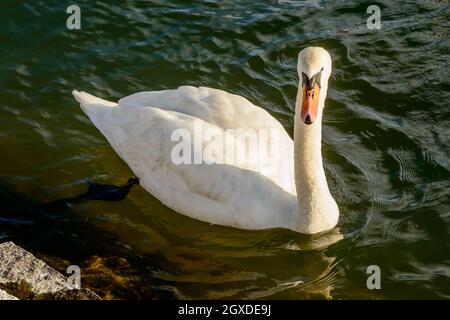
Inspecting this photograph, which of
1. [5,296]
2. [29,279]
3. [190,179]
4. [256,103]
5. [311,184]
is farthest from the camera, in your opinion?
[256,103]

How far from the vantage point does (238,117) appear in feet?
29.9

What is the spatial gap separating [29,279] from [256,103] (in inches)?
185

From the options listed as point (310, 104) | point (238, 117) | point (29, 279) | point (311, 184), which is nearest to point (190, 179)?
point (238, 117)

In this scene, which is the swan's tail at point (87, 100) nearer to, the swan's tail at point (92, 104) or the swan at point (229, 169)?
the swan's tail at point (92, 104)

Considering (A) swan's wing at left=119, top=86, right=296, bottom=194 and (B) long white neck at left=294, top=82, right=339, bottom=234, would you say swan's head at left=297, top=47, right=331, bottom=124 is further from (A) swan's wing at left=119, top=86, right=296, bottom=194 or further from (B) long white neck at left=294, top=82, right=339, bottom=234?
(A) swan's wing at left=119, top=86, right=296, bottom=194

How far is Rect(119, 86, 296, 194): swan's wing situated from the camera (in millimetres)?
9031

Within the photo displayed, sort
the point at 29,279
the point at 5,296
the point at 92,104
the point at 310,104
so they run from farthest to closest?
1. the point at 92,104
2. the point at 310,104
3. the point at 29,279
4. the point at 5,296

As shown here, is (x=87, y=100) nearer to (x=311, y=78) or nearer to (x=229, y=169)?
(x=229, y=169)

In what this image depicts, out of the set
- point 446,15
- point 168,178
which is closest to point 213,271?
point 168,178

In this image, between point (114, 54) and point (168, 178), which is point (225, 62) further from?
point (168, 178)

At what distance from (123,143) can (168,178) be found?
867mm

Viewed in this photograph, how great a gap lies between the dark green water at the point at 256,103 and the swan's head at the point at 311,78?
6.10 feet

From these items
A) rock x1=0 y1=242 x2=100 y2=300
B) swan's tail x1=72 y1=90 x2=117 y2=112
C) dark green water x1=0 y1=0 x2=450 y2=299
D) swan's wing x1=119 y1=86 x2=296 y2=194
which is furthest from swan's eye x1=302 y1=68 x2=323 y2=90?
swan's tail x1=72 y1=90 x2=117 y2=112

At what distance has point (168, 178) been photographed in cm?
934
